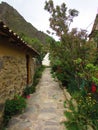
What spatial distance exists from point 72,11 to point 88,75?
6.34 metres

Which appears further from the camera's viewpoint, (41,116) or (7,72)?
(41,116)

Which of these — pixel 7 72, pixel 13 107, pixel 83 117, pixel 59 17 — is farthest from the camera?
pixel 59 17

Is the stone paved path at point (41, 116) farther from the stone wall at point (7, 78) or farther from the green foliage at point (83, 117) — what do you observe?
the stone wall at point (7, 78)

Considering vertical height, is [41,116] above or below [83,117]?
below

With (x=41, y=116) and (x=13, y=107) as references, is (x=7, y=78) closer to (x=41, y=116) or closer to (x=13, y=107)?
(x=13, y=107)

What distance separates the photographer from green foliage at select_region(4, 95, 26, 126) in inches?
255

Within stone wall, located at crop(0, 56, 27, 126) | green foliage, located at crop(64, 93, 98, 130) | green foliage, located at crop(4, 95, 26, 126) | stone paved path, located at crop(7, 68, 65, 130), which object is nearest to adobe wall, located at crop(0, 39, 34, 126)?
stone wall, located at crop(0, 56, 27, 126)

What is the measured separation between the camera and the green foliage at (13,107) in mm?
6470

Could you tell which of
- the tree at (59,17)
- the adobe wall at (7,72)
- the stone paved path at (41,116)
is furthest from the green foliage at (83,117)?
the tree at (59,17)

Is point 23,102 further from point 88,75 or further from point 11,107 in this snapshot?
point 88,75

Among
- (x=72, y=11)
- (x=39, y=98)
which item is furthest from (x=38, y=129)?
(x=72, y=11)

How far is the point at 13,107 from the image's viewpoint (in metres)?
6.73

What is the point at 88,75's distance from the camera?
21.9ft

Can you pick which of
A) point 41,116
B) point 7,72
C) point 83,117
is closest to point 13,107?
point 41,116
